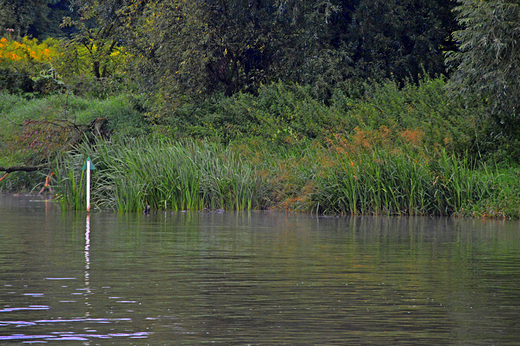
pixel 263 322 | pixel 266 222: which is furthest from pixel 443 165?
pixel 263 322

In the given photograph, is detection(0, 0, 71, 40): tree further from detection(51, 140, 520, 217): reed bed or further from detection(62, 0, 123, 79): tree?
detection(51, 140, 520, 217): reed bed

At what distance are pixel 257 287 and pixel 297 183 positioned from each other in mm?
15408

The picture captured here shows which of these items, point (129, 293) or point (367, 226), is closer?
point (129, 293)

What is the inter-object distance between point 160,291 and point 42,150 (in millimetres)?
24234

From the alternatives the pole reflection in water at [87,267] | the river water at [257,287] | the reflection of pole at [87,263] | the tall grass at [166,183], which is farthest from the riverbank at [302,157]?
the pole reflection in water at [87,267]

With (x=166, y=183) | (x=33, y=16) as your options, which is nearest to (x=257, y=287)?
(x=166, y=183)

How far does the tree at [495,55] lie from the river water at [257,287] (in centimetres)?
872

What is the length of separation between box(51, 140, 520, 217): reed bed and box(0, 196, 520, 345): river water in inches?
238

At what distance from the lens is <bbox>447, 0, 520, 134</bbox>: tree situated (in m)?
23.4

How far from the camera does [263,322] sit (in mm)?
6508

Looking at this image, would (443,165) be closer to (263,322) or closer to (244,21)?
(244,21)

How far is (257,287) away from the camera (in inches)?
329

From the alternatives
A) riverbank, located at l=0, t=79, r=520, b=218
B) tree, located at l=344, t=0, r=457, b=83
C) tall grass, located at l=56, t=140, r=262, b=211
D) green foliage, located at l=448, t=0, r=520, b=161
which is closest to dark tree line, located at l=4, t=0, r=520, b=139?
tree, located at l=344, t=0, r=457, b=83

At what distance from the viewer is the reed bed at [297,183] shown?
71.8 ft
